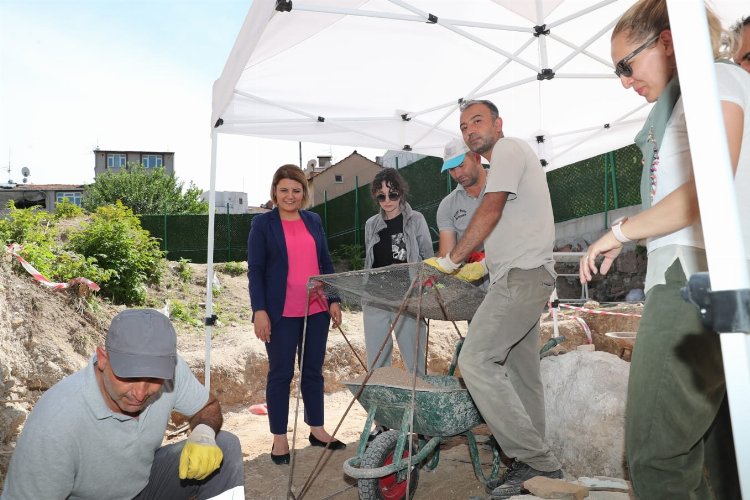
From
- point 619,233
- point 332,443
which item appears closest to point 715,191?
point 619,233

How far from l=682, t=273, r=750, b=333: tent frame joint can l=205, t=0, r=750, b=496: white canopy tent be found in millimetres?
3095

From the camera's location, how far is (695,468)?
149 centimetres

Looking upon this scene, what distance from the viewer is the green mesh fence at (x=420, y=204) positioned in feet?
30.7

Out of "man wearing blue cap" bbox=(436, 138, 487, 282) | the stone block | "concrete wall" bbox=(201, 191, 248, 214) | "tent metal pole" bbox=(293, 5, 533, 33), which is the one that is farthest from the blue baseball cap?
"concrete wall" bbox=(201, 191, 248, 214)

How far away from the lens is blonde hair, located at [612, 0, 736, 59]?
1.46 meters

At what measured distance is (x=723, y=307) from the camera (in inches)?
32.1

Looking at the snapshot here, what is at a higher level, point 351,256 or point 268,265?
point 351,256

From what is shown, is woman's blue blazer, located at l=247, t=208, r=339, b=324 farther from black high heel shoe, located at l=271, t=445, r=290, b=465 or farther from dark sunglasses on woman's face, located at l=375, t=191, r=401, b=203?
black high heel shoe, located at l=271, t=445, r=290, b=465

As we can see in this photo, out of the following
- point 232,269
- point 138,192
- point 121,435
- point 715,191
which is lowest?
point 121,435

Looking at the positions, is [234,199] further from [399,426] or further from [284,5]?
[399,426]

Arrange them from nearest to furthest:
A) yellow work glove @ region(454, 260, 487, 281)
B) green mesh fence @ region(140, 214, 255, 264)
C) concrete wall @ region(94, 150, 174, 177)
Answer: yellow work glove @ region(454, 260, 487, 281) → green mesh fence @ region(140, 214, 255, 264) → concrete wall @ region(94, 150, 174, 177)

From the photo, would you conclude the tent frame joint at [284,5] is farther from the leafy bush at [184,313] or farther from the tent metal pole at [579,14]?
the leafy bush at [184,313]

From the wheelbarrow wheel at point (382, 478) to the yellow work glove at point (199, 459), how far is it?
84 cm

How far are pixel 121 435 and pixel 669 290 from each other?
5.93ft
